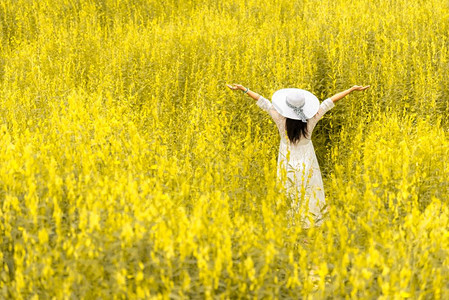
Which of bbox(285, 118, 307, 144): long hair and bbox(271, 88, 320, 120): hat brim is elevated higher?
bbox(271, 88, 320, 120): hat brim

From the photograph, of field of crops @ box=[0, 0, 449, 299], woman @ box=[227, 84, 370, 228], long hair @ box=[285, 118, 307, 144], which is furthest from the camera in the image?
long hair @ box=[285, 118, 307, 144]

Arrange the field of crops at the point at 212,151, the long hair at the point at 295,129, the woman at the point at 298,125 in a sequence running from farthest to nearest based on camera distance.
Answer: the long hair at the point at 295,129 → the woman at the point at 298,125 → the field of crops at the point at 212,151

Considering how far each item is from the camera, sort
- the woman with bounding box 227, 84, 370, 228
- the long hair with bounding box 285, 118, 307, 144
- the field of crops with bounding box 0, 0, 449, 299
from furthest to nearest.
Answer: the long hair with bounding box 285, 118, 307, 144 < the woman with bounding box 227, 84, 370, 228 < the field of crops with bounding box 0, 0, 449, 299

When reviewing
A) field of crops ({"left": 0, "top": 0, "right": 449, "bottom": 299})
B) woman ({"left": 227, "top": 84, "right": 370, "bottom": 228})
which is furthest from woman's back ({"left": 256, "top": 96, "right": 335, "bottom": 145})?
field of crops ({"left": 0, "top": 0, "right": 449, "bottom": 299})

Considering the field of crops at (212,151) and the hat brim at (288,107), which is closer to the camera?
the field of crops at (212,151)

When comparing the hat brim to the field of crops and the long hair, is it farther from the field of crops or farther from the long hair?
the field of crops

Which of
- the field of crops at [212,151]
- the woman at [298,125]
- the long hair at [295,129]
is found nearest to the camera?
the field of crops at [212,151]

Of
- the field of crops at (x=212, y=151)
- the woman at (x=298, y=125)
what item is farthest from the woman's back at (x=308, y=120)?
the field of crops at (x=212, y=151)

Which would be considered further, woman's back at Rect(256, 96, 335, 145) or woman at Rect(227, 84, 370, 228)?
woman's back at Rect(256, 96, 335, 145)

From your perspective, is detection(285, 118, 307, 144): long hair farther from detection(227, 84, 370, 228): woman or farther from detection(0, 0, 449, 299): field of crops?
detection(0, 0, 449, 299): field of crops

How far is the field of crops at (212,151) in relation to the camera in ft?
8.76

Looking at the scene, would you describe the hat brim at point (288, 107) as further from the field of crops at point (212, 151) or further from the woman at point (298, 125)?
the field of crops at point (212, 151)

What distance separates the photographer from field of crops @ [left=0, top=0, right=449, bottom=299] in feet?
8.76

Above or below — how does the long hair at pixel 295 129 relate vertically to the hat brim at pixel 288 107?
below
